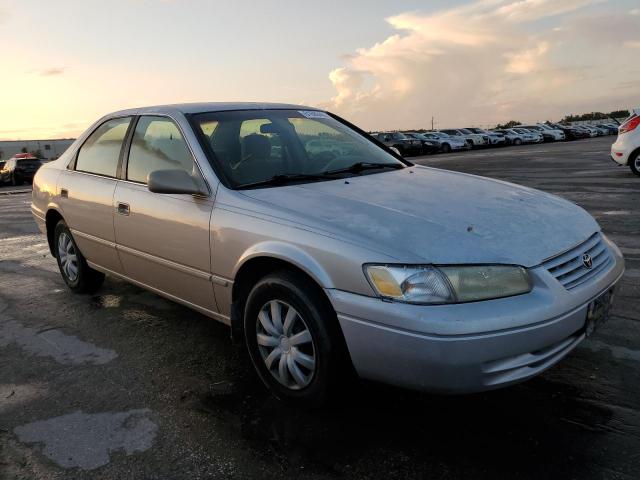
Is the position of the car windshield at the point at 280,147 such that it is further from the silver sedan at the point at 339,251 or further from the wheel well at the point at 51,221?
the wheel well at the point at 51,221

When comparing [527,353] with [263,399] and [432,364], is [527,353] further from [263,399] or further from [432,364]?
[263,399]

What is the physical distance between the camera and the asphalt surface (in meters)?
2.43

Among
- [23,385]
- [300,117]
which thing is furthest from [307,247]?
[23,385]

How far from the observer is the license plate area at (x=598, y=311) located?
2.67m

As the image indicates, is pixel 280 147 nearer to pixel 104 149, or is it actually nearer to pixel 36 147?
pixel 104 149

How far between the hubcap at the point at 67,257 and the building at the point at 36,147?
6843cm

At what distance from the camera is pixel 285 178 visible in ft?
11.0

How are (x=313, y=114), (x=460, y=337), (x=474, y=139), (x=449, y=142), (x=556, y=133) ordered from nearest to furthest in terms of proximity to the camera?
1. (x=460, y=337)
2. (x=313, y=114)
3. (x=449, y=142)
4. (x=474, y=139)
5. (x=556, y=133)

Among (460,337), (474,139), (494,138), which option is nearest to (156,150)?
(460,337)

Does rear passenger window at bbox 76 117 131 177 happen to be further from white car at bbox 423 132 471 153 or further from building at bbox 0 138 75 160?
building at bbox 0 138 75 160

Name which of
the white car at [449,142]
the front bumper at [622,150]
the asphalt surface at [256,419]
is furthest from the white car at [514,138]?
the asphalt surface at [256,419]

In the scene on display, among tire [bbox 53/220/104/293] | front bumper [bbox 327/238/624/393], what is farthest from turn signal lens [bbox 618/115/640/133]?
tire [bbox 53/220/104/293]

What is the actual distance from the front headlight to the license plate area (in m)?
0.46

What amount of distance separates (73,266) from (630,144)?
11548 millimetres
